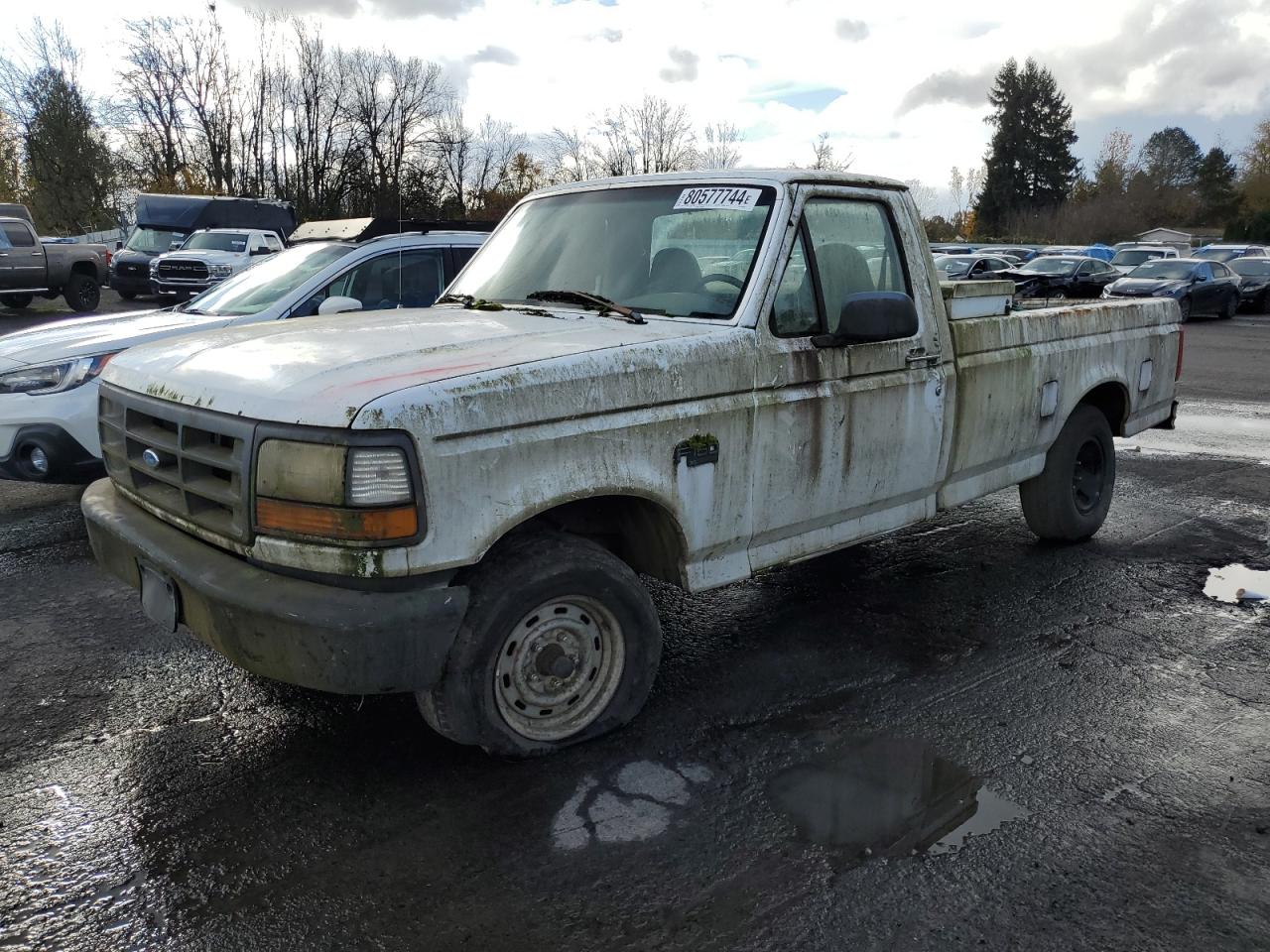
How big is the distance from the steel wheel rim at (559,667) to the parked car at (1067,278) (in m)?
24.5

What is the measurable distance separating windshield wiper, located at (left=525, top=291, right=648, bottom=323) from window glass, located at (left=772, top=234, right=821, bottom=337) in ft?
1.80

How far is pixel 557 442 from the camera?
3191 mm

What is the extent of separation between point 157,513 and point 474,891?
1806 millimetres

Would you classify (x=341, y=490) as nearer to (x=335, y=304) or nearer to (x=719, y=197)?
(x=719, y=197)

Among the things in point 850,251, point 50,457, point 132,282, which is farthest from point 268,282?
point 132,282

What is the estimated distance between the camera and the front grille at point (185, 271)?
63.2 feet

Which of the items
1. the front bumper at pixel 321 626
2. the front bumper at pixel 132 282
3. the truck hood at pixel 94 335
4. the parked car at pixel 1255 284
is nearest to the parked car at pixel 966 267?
the parked car at pixel 1255 284

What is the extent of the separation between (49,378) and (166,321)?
0.96m

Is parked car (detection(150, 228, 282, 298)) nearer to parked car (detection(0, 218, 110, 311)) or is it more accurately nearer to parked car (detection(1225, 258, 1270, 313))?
parked car (detection(0, 218, 110, 311))

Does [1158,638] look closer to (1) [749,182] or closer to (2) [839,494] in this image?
(2) [839,494]

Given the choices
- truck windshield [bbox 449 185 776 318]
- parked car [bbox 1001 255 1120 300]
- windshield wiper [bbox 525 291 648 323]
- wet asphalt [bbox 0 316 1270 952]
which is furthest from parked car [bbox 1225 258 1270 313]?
windshield wiper [bbox 525 291 648 323]

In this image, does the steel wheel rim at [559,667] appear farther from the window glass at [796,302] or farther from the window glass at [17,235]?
the window glass at [17,235]

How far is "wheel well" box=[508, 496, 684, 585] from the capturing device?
3.61 m

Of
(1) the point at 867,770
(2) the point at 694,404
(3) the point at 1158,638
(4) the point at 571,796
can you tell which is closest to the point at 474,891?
(4) the point at 571,796
